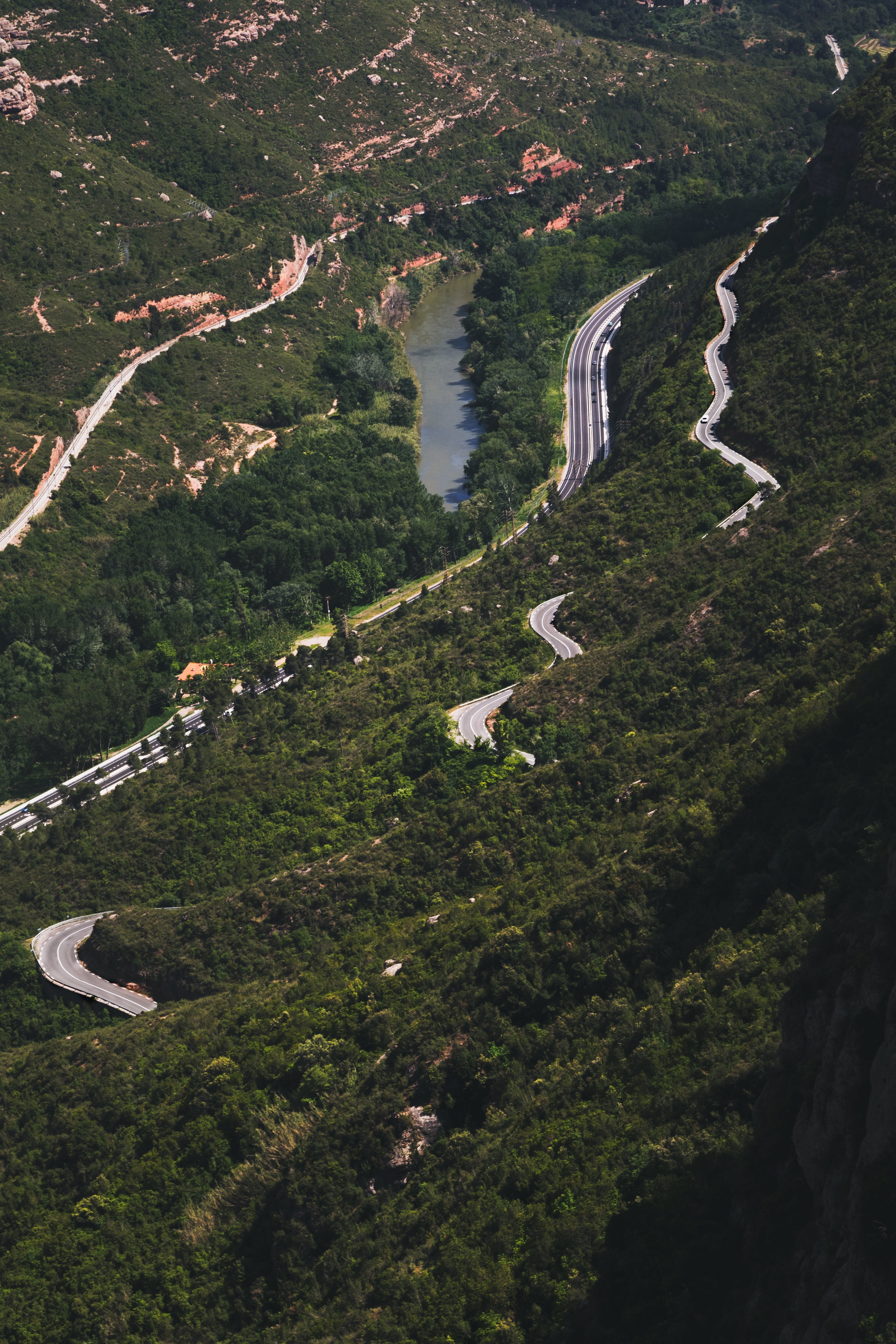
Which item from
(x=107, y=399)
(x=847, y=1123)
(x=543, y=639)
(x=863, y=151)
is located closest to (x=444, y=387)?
(x=107, y=399)

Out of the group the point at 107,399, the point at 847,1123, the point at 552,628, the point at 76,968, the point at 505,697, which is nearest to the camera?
the point at 847,1123

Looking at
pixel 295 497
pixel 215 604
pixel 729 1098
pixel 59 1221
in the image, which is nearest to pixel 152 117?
pixel 295 497

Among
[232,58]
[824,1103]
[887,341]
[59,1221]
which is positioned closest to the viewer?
[824,1103]

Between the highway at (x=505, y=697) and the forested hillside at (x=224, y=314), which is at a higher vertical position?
the forested hillside at (x=224, y=314)

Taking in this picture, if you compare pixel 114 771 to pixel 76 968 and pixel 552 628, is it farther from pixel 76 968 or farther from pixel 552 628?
pixel 552 628

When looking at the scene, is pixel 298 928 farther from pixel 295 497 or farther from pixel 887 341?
pixel 295 497

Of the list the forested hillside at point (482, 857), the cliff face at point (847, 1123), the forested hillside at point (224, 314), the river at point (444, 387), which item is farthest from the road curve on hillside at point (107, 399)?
the cliff face at point (847, 1123)

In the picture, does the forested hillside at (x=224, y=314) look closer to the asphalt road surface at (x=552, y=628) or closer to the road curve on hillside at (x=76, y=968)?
the road curve on hillside at (x=76, y=968)
